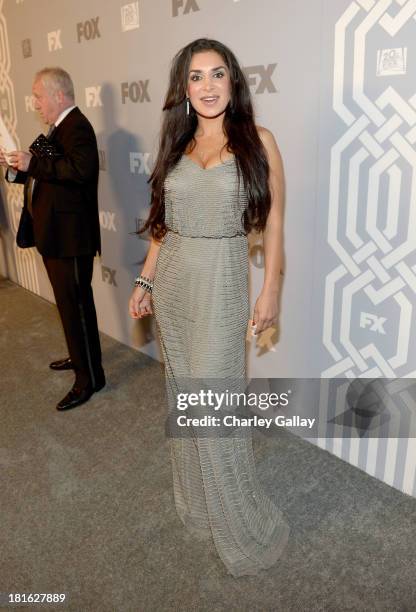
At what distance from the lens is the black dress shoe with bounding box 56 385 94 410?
3029 millimetres

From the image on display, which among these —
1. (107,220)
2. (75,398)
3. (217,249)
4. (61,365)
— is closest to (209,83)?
(217,249)

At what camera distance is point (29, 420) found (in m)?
2.93

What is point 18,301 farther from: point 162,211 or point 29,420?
point 162,211

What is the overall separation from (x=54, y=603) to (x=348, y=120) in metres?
2.05

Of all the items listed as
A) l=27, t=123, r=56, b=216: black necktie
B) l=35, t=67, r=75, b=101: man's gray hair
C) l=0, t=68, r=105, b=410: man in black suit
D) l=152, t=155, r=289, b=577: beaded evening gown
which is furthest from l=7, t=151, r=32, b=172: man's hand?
l=152, t=155, r=289, b=577: beaded evening gown

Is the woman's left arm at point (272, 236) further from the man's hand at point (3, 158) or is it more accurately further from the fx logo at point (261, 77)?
the man's hand at point (3, 158)

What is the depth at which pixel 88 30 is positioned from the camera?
335cm

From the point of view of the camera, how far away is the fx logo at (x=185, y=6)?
2.60 metres

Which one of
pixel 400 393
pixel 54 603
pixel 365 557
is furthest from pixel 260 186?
pixel 54 603

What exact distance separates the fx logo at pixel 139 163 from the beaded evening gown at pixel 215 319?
145cm

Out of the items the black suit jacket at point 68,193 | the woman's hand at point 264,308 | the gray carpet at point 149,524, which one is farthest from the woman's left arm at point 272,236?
the black suit jacket at point 68,193

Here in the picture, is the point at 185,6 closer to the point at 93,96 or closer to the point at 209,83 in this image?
the point at 93,96

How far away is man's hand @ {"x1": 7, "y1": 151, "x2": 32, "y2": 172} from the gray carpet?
1.32 m

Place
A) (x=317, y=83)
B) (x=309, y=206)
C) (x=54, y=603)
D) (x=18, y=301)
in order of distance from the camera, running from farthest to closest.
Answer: (x=18, y=301), (x=309, y=206), (x=317, y=83), (x=54, y=603)
